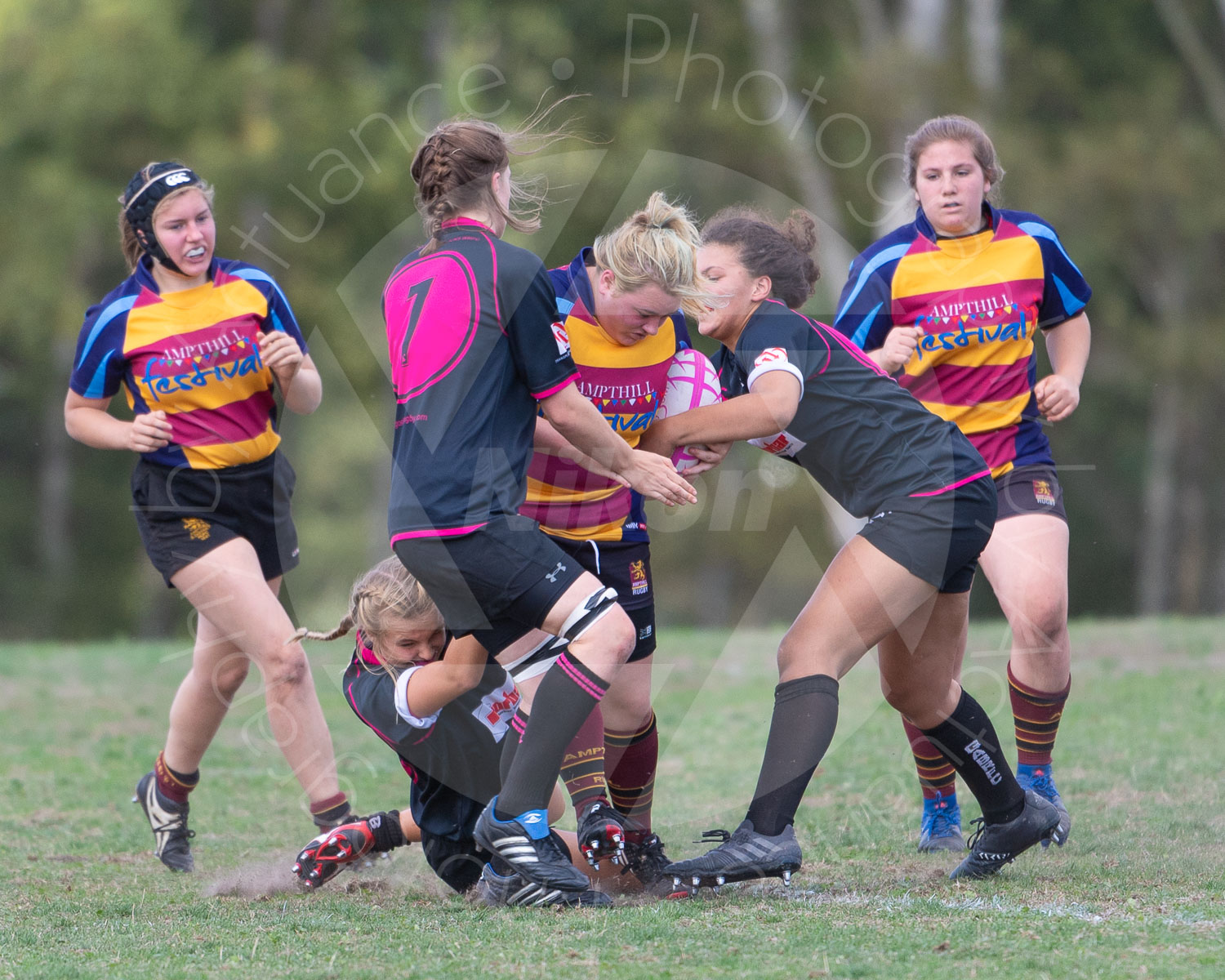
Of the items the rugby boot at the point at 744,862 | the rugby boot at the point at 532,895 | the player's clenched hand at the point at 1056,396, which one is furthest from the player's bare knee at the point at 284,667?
the player's clenched hand at the point at 1056,396

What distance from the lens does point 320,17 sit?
22172 millimetres

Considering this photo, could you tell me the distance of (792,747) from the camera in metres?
3.70

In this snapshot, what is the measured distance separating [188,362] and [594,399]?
1595 millimetres

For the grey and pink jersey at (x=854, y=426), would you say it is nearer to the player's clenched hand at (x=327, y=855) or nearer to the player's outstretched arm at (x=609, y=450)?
the player's outstretched arm at (x=609, y=450)

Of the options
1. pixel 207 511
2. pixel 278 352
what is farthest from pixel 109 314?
pixel 207 511

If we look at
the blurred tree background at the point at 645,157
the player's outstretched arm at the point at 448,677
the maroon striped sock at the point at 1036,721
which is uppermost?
the blurred tree background at the point at 645,157

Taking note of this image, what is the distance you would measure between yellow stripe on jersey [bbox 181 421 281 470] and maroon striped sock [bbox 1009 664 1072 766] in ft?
9.23

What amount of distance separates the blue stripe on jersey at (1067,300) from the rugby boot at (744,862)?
2352 mm

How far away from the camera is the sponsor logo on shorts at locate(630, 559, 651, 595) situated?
4359 millimetres

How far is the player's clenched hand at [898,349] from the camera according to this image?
4.63m

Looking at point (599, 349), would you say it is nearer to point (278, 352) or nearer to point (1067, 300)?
point (278, 352)

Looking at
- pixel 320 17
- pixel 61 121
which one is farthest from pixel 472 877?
pixel 320 17

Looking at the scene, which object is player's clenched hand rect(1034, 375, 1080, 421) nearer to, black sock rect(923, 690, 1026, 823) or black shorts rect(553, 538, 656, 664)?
black sock rect(923, 690, 1026, 823)

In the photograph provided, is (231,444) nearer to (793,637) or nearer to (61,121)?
(793,637)
